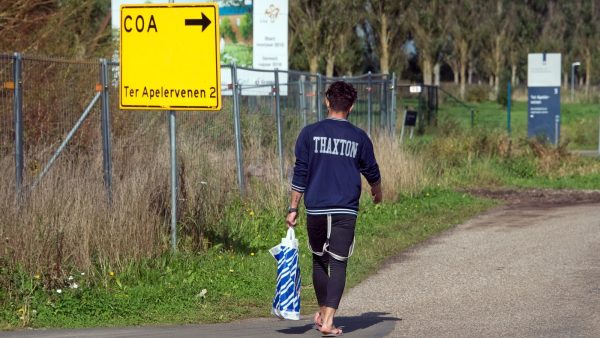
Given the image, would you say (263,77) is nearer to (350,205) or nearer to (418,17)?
(350,205)

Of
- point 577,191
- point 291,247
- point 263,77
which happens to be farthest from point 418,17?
point 291,247

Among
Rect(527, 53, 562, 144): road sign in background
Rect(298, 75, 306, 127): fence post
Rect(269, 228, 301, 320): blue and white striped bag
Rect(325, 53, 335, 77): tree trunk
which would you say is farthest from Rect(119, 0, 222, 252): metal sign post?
Rect(325, 53, 335, 77): tree trunk

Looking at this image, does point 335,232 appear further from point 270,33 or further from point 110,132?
point 270,33

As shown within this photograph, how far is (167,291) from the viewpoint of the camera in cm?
1031

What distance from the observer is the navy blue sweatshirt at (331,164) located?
27.7ft

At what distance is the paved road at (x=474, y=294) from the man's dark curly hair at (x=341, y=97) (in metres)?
1.67

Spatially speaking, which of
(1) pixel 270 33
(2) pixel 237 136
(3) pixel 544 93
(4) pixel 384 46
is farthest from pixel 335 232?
(4) pixel 384 46

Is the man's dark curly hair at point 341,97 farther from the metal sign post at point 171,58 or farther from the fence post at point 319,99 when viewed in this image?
the fence post at point 319,99

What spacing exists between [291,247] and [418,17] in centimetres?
5955

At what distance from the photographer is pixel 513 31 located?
8600 cm

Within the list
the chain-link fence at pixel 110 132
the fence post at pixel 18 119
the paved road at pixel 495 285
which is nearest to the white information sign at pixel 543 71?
the chain-link fence at pixel 110 132

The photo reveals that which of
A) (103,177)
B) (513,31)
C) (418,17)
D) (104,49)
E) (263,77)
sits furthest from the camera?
(513,31)

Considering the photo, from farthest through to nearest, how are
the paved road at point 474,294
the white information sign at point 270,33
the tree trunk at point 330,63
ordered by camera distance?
the tree trunk at point 330,63 → the white information sign at point 270,33 → the paved road at point 474,294

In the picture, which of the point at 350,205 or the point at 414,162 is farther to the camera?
the point at 414,162
